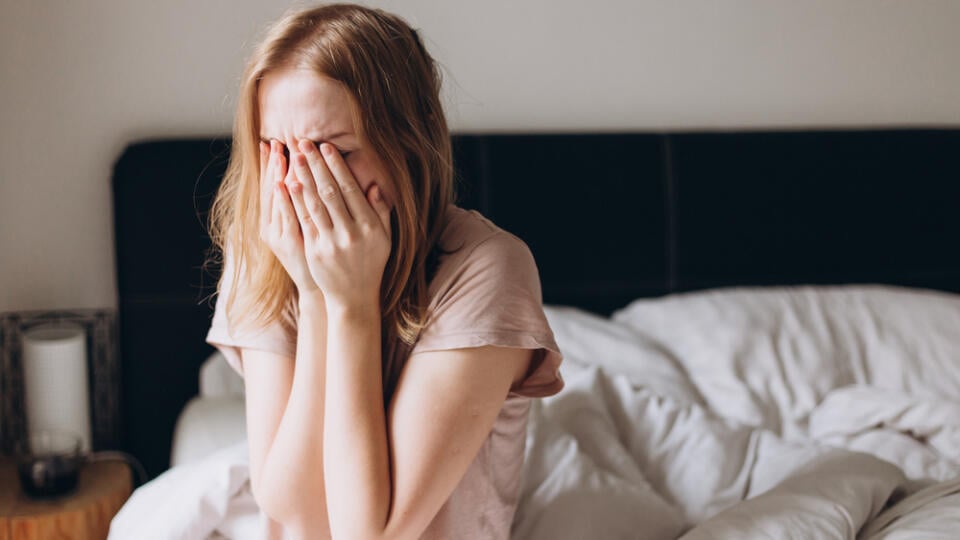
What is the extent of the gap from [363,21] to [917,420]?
1177 millimetres

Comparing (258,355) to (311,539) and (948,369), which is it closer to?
(311,539)

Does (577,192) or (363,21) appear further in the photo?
(577,192)

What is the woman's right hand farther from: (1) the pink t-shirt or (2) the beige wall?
(2) the beige wall

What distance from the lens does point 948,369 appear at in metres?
1.92

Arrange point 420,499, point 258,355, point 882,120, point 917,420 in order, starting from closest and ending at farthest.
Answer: point 420,499, point 258,355, point 917,420, point 882,120

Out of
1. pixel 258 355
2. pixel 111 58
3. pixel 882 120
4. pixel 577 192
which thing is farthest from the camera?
pixel 882 120

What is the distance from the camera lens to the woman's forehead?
3.27 ft

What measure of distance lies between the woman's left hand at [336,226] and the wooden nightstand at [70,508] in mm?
877

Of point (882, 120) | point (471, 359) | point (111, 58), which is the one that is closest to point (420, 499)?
point (471, 359)

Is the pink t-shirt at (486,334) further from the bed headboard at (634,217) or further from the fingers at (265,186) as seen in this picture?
the bed headboard at (634,217)

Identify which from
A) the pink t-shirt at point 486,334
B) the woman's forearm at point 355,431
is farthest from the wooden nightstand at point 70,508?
the woman's forearm at point 355,431

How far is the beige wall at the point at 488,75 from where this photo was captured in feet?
6.21

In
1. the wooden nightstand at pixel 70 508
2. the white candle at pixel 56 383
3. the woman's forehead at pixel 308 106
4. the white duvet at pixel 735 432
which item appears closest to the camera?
the woman's forehead at pixel 308 106

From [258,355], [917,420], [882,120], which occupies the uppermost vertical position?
[882,120]
